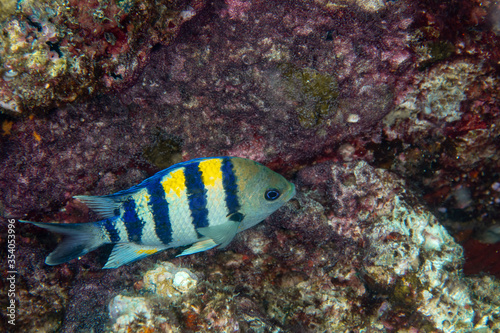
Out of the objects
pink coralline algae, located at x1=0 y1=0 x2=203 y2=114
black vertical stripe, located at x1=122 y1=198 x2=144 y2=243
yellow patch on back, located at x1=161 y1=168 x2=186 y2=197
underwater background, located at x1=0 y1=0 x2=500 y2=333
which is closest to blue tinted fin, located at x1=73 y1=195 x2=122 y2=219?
black vertical stripe, located at x1=122 y1=198 x2=144 y2=243

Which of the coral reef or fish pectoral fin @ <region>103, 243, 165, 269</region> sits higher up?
fish pectoral fin @ <region>103, 243, 165, 269</region>

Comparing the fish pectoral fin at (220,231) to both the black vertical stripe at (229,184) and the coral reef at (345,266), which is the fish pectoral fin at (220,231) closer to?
the black vertical stripe at (229,184)

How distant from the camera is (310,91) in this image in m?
2.85

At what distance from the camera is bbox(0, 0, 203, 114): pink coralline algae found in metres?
2.30

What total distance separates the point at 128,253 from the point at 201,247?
2.48ft

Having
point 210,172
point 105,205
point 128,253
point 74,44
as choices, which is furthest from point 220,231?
point 74,44

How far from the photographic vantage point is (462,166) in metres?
3.56

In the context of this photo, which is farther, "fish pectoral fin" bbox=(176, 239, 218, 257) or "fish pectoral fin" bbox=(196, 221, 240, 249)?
"fish pectoral fin" bbox=(176, 239, 218, 257)

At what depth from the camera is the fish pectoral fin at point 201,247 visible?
270 cm

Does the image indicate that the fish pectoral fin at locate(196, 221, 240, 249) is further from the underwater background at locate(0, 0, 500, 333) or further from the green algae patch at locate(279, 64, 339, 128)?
the green algae patch at locate(279, 64, 339, 128)

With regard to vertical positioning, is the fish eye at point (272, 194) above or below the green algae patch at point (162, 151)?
below

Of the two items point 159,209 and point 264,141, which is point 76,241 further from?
point 264,141

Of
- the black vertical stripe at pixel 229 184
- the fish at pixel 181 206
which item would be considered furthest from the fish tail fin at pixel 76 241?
the black vertical stripe at pixel 229 184

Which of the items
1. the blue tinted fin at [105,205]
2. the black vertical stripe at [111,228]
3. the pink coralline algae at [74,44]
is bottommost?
the black vertical stripe at [111,228]
